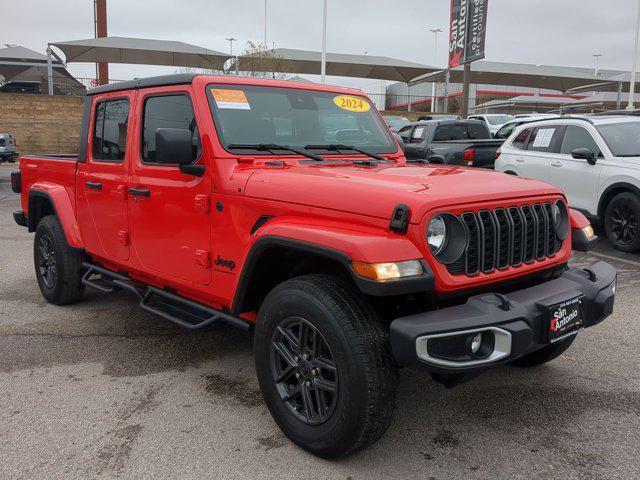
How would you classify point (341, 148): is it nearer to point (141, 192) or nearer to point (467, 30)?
point (141, 192)

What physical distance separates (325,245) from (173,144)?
1161 mm

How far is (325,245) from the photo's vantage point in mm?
2641

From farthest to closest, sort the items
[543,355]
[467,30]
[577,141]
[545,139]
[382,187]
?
[467,30]
[545,139]
[577,141]
[543,355]
[382,187]

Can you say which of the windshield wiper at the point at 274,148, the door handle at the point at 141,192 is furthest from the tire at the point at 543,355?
the door handle at the point at 141,192

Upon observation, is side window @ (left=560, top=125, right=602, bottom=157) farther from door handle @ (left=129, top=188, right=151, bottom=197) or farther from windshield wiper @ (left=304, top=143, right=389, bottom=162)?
door handle @ (left=129, top=188, right=151, bottom=197)

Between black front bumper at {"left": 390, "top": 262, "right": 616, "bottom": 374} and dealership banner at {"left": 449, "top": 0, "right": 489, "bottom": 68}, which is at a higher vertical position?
dealership banner at {"left": 449, "top": 0, "right": 489, "bottom": 68}

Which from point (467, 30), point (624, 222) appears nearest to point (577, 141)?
point (624, 222)

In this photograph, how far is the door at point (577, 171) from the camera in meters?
7.83

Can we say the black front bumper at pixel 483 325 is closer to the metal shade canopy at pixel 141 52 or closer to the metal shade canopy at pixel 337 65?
the metal shade canopy at pixel 141 52

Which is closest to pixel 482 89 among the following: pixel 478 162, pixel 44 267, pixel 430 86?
pixel 430 86

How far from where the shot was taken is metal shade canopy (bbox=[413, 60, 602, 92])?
111 ft

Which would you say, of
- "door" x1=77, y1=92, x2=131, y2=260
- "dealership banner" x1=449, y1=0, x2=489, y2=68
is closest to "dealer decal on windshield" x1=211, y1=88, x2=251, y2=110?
"door" x1=77, y1=92, x2=131, y2=260

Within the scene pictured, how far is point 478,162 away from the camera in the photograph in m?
10.8

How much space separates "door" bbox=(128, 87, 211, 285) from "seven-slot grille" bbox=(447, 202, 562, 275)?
151 centimetres
